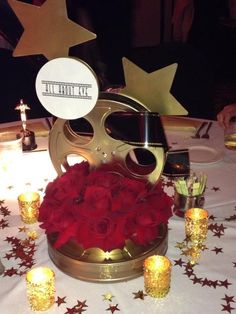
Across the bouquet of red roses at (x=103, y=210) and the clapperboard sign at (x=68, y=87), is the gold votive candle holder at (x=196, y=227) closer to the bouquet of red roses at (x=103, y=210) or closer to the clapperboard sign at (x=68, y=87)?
the bouquet of red roses at (x=103, y=210)

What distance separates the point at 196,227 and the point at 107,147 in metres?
0.27

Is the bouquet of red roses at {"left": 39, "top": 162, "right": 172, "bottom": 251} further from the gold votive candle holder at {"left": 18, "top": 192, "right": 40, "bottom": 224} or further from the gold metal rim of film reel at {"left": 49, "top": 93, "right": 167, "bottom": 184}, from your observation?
the gold votive candle holder at {"left": 18, "top": 192, "right": 40, "bottom": 224}

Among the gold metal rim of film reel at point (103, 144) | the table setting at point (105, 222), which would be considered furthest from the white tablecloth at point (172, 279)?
the gold metal rim of film reel at point (103, 144)

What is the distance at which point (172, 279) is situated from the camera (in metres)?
0.85

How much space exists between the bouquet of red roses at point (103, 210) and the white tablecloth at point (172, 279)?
0.09 m

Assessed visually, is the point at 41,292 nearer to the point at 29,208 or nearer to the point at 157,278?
the point at 157,278

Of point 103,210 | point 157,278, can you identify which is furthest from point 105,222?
point 157,278

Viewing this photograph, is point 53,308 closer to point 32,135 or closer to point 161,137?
point 161,137

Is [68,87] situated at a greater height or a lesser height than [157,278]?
greater

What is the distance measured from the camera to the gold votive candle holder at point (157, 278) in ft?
2.56

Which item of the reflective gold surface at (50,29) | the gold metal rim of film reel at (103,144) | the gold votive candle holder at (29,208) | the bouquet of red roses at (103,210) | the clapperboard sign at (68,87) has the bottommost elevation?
the gold votive candle holder at (29,208)

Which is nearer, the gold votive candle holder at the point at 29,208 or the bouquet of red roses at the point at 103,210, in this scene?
the bouquet of red roses at the point at 103,210

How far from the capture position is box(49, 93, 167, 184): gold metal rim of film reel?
852mm

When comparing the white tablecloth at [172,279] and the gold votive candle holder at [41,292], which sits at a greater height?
the gold votive candle holder at [41,292]
